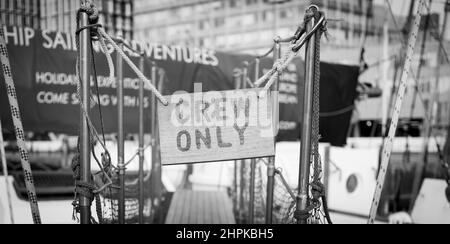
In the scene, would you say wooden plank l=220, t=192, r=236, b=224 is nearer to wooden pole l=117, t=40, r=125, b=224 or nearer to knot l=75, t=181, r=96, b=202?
wooden pole l=117, t=40, r=125, b=224

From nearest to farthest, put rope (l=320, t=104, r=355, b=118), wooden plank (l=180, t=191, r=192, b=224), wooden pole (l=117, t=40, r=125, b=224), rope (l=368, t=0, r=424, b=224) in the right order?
rope (l=368, t=0, r=424, b=224)
wooden pole (l=117, t=40, r=125, b=224)
wooden plank (l=180, t=191, r=192, b=224)
rope (l=320, t=104, r=355, b=118)

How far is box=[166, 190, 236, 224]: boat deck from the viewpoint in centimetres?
445

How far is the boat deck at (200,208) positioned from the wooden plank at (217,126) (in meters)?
2.66

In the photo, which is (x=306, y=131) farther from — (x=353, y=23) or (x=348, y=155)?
(x=353, y=23)

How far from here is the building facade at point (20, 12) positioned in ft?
13.6

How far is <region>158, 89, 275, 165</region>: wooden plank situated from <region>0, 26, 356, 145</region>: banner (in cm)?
231

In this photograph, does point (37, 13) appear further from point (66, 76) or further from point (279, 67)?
point (279, 67)

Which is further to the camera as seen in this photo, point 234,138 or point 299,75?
point 299,75

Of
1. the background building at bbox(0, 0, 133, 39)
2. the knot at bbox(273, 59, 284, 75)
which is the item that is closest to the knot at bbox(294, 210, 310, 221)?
the knot at bbox(273, 59, 284, 75)

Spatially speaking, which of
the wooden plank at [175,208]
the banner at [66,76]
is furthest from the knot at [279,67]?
the wooden plank at [175,208]

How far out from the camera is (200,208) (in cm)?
504
